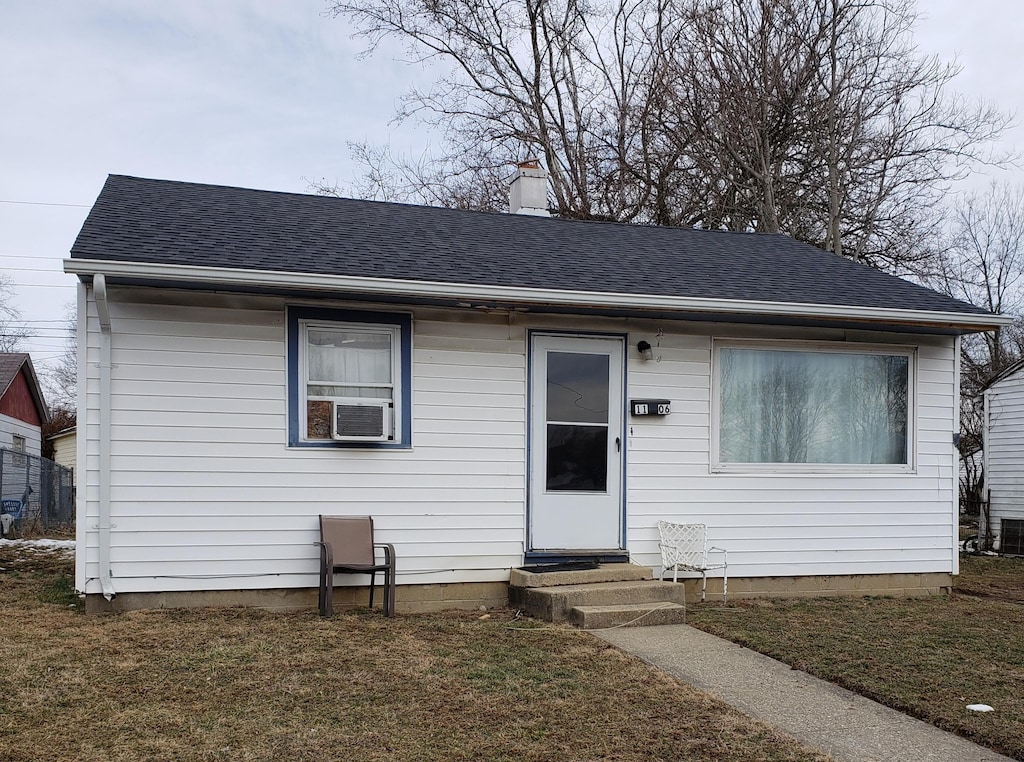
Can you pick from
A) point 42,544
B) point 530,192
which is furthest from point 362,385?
point 42,544

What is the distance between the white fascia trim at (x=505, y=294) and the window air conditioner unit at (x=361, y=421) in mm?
921

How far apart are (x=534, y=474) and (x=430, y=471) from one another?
0.91 m

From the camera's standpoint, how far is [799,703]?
4988mm

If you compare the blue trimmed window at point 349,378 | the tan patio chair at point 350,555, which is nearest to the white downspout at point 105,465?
the blue trimmed window at point 349,378

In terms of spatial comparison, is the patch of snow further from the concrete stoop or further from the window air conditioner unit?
the concrete stoop

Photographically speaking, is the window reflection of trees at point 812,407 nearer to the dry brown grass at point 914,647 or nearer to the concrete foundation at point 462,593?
the concrete foundation at point 462,593

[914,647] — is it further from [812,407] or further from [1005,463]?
[1005,463]

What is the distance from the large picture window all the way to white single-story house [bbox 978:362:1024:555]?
8.69 m

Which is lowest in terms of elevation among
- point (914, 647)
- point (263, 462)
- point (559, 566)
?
point (914, 647)

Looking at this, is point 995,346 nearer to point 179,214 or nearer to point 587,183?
point 587,183

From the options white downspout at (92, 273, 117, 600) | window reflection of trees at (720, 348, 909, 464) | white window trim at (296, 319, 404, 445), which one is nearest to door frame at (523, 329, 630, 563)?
window reflection of trees at (720, 348, 909, 464)

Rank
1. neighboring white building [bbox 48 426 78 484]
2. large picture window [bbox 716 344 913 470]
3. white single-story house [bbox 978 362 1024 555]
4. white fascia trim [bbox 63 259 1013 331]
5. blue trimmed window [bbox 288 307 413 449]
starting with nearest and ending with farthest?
white fascia trim [bbox 63 259 1013 331], blue trimmed window [bbox 288 307 413 449], large picture window [bbox 716 344 913 470], white single-story house [bbox 978 362 1024 555], neighboring white building [bbox 48 426 78 484]

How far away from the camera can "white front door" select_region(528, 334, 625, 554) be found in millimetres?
8070

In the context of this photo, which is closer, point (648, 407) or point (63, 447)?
point (648, 407)
